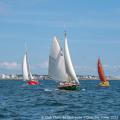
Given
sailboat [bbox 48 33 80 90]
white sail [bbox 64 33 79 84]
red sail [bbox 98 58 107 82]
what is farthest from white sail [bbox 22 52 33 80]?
sailboat [bbox 48 33 80 90]

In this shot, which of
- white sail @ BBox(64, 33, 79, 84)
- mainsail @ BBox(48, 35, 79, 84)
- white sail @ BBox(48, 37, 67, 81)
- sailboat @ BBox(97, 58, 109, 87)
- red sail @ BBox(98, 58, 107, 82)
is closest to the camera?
white sail @ BBox(48, 37, 67, 81)

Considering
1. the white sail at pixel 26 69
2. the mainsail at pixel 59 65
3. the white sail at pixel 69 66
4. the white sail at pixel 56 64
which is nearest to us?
the white sail at pixel 56 64

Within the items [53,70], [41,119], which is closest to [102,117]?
[41,119]

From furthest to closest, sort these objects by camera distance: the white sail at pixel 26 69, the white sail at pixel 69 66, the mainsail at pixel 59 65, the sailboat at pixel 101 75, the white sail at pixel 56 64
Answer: the white sail at pixel 26 69 < the sailboat at pixel 101 75 < the white sail at pixel 69 66 < the mainsail at pixel 59 65 < the white sail at pixel 56 64

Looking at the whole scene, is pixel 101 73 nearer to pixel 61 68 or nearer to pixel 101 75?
Result: pixel 101 75

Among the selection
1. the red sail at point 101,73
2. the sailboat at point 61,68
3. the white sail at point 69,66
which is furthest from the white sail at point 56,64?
the red sail at point 101,73

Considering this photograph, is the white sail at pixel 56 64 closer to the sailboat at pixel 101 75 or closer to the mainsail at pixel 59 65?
the mainsail at pixel 59 65

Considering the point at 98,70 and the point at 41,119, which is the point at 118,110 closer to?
the point at 41,119

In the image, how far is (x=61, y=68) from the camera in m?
105

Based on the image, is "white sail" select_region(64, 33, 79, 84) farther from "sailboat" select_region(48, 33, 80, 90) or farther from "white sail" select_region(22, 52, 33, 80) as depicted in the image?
"white sail" select_region(22, 52, 33, 80)

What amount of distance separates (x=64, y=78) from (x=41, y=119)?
181 ft

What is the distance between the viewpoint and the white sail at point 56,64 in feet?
339

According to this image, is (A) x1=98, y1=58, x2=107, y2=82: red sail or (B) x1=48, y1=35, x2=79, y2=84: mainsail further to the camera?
(A) x1=98, y1=58, x2=107, y2=82: red sail

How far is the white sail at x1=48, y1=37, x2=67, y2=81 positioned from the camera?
103 meters
